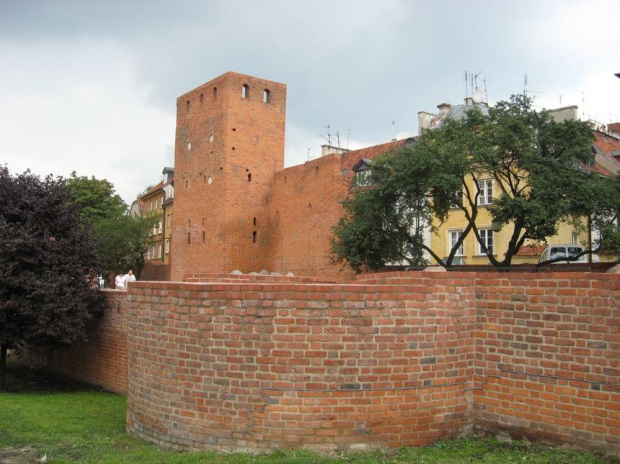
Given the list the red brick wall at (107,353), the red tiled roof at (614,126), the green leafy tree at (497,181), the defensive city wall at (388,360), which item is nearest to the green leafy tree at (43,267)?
the red brick wall at (107,353)

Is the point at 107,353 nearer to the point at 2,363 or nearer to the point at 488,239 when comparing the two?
the point at 2,363

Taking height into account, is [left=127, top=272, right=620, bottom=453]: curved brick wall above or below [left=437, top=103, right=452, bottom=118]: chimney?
below

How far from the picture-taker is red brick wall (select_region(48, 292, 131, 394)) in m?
14.4

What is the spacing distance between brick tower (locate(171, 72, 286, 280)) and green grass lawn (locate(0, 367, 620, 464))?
2175cm

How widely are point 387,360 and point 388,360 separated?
1cm

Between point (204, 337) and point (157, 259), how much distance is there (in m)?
44.2

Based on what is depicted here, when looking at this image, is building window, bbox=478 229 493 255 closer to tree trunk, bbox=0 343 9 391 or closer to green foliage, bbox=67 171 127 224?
tree trunk, bbox=0 343 9 391

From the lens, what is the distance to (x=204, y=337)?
273 inches

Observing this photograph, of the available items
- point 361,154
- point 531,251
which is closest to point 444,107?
point 361,154

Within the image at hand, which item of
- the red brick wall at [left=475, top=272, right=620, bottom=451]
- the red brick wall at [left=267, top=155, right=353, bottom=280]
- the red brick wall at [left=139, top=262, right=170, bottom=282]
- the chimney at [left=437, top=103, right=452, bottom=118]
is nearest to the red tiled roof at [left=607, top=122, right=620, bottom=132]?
the chimney at [left=437, top=103, right=452, bottom=118]

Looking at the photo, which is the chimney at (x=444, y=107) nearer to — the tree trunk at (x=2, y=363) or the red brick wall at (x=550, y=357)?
the tree trunk at (x=2, y=363)

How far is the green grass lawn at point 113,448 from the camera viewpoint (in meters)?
6.19

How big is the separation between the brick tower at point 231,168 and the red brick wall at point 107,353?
17.0 m

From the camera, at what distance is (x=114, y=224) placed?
4209 centimetres
